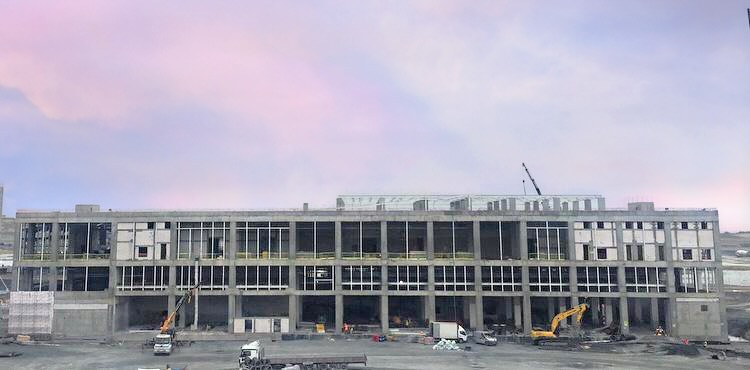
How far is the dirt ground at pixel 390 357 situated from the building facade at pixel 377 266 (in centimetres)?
811

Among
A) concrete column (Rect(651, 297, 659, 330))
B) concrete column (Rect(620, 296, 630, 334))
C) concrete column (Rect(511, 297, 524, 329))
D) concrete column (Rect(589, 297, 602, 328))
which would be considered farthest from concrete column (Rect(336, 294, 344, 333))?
concrete column (Rect(651, 297, 659, 330))

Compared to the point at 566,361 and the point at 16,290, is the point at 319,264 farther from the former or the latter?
the point at 16,290

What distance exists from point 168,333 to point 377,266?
27873 millimetres

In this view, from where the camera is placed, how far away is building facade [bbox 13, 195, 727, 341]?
7194 centimetres

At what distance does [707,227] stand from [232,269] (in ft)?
212

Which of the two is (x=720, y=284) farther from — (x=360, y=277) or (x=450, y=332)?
(x=360, y=277)

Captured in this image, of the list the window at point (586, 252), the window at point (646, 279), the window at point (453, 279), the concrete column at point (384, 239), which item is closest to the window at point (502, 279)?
the window at point (453, 279)

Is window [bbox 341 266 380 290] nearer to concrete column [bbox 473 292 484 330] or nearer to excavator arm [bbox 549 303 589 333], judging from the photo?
concrete column [bbox 473 292 484 330]

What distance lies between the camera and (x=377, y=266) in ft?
243

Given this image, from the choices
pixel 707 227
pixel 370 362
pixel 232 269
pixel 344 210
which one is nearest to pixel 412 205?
pixel 344 210

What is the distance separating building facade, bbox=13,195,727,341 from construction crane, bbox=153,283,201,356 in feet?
5.25

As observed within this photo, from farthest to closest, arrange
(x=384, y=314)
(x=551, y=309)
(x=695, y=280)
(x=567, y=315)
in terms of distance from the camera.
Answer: (x=551, y=309)
(x=695, y=280)
(x=384, y=314)
(x=567, y=315)

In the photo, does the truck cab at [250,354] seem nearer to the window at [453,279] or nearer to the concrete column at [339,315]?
the concrete column at [339,315]

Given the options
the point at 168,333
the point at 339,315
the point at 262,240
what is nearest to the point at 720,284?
the point at 339,315
